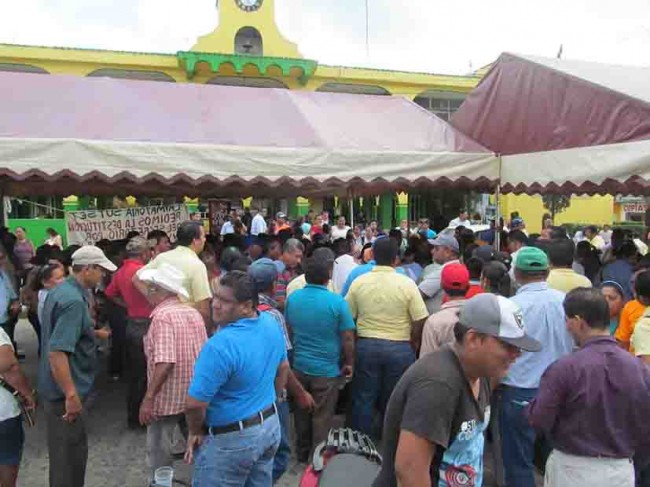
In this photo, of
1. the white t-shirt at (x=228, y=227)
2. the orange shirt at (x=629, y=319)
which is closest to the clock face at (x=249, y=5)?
the white t-shirt at (x=228, y=227)

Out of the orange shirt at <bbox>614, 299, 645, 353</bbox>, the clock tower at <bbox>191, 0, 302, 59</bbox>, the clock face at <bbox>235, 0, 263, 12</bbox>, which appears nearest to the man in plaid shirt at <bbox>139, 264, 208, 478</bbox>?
the orange shirt at <bbox>614, 299, 645, 353</bbox>

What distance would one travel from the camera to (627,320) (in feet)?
13.1

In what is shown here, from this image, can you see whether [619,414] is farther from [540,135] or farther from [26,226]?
[26,226]

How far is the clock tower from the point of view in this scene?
24.0 m

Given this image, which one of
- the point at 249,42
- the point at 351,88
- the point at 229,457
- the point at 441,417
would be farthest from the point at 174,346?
the point at 249,42

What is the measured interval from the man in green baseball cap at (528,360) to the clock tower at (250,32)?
865 inches

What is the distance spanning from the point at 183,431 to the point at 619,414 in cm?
312

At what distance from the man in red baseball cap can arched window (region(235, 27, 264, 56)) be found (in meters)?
22.6

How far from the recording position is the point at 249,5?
80.4 ft

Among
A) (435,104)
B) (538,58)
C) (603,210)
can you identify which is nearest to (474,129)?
(538,58)

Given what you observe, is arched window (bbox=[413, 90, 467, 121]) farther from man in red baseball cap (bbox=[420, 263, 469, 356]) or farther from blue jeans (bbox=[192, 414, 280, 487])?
blue jeans (bbox=[192, 414, 280, 487])

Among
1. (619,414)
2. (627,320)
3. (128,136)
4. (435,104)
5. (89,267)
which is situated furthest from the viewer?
(435,104)

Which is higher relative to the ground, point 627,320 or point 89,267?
point 89,267

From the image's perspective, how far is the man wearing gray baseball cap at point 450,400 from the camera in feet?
6.12
